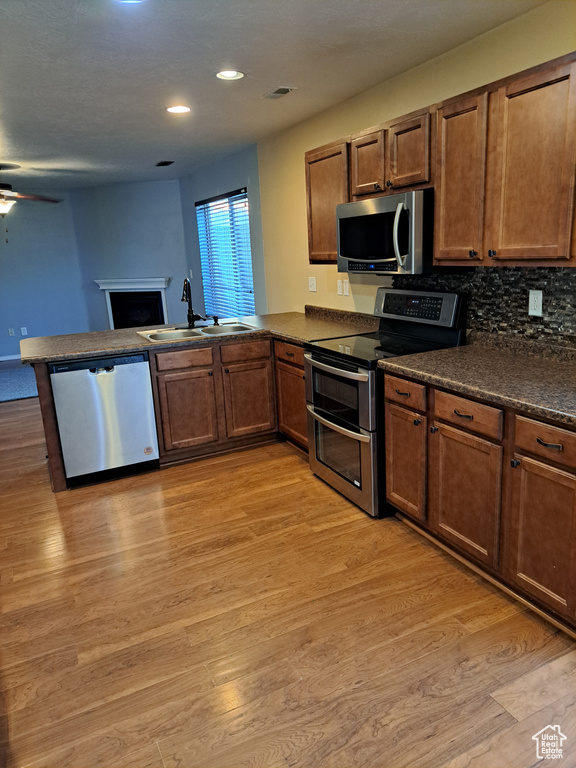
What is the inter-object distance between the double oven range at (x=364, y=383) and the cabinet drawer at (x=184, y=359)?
0.78 meters

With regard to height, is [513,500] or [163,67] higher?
[163,67]

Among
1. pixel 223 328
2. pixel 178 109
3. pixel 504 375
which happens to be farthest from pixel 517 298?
pixel 178 109

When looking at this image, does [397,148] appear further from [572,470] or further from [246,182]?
[246,182]

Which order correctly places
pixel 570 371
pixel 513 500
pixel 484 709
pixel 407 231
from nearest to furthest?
1. pixel 484 709
2. pixel 513 500
3. pixel 570 371
4. pixel 407 231

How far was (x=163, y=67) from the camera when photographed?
2.83 meters

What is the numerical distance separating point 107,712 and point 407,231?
7.77 ft

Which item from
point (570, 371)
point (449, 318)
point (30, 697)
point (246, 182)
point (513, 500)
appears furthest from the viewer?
point (246, 182)

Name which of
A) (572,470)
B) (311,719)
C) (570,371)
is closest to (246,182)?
(570,371)

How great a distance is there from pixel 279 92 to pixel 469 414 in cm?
242

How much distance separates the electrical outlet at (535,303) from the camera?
248 centimetres

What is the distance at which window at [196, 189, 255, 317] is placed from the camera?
564 centimetres

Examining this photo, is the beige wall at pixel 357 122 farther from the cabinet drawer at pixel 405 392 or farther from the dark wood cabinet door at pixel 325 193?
the cabinet drawer at pixel 405 392

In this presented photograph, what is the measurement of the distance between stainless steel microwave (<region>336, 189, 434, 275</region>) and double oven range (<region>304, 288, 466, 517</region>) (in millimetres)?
332

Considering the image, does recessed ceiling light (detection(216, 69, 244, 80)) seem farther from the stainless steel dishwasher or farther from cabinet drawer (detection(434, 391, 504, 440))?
cabinet drawer (detection(434, 391, 504, 440))
